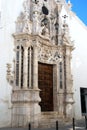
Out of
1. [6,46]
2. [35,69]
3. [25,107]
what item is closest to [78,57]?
[35,69]

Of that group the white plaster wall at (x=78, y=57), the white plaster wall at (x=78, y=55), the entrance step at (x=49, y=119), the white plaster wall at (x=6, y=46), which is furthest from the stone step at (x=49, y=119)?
the white plaster wall at (x=78, y=57)

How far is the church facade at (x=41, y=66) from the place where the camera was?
52.2ft

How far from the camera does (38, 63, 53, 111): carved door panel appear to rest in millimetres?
18000

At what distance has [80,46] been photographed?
72.7ft

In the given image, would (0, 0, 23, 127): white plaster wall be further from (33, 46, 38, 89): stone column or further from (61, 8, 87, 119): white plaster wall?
(61, 8, 87, 119): white plaster wall

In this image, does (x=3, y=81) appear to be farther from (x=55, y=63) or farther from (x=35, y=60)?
(x=55, y=63)

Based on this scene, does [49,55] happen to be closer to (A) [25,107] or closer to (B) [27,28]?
(B) [27,28]

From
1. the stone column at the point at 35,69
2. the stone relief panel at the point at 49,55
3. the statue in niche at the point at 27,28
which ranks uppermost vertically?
the statue in niche at the point at 27,28

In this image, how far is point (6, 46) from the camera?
16141mm

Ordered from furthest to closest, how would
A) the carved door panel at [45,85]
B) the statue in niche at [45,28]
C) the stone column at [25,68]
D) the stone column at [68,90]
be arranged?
the stone column at [68,90], the statue in niche at [45,28], the carved door panel at [45,85], the stone column at [25,68]

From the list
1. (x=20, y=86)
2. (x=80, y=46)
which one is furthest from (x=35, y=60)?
(x=80, y=46)

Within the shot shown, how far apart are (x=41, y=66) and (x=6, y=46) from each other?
3263mm

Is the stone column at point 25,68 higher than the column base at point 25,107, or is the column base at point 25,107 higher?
the stone column at point 25,68

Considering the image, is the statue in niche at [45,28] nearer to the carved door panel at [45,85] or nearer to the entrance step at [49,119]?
the carved door panel at [45,85]
